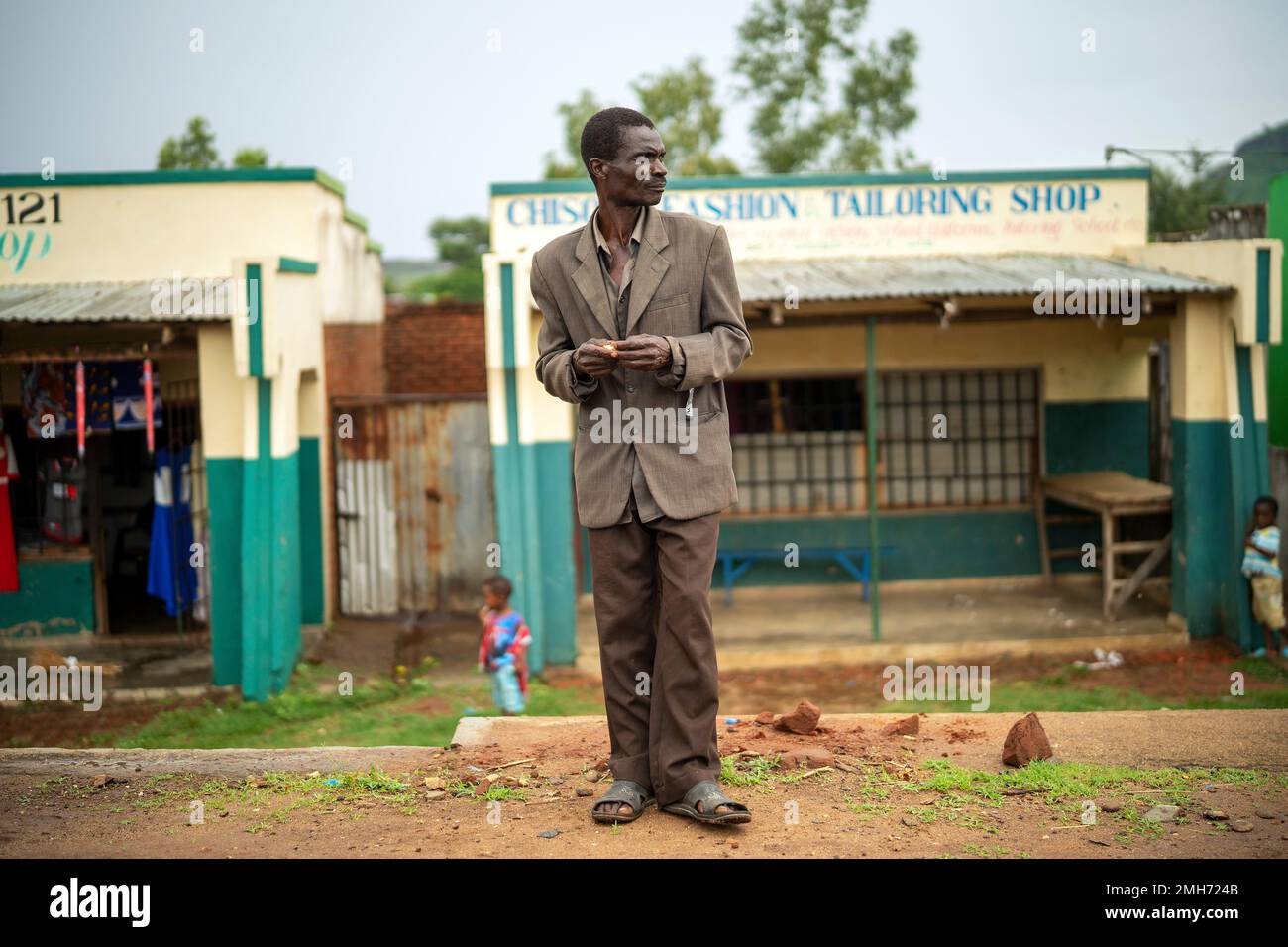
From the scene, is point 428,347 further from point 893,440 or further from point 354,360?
point 893,440

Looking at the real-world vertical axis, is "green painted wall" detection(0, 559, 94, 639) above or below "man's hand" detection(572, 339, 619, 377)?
below

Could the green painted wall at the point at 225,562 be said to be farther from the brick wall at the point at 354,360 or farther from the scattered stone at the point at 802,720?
the scattered stone at the point at 802,720

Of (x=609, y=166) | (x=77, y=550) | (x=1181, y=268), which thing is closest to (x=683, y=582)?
(x=609, y=166)

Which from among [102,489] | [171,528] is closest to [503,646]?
[171,528]

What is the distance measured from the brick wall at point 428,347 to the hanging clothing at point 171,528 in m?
4.97

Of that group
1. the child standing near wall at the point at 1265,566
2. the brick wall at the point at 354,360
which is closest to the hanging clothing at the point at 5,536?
the brick wall at the point at 354,360

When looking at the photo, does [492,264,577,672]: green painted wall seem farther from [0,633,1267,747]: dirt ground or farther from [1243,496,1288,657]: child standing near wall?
[1243,496,1288,657]: child standing near wall

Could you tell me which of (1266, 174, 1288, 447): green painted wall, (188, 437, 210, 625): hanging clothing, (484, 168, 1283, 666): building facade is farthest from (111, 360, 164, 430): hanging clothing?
(1266, 174, 1288, 447): green painted wall

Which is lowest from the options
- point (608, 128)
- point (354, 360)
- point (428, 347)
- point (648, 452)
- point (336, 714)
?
point (336, 714)

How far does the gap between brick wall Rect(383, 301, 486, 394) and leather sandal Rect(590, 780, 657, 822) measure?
1252 centimetres

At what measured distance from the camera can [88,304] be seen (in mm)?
9898

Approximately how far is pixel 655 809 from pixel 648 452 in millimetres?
1093

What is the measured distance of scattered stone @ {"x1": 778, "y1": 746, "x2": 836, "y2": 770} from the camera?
14.1 feet
